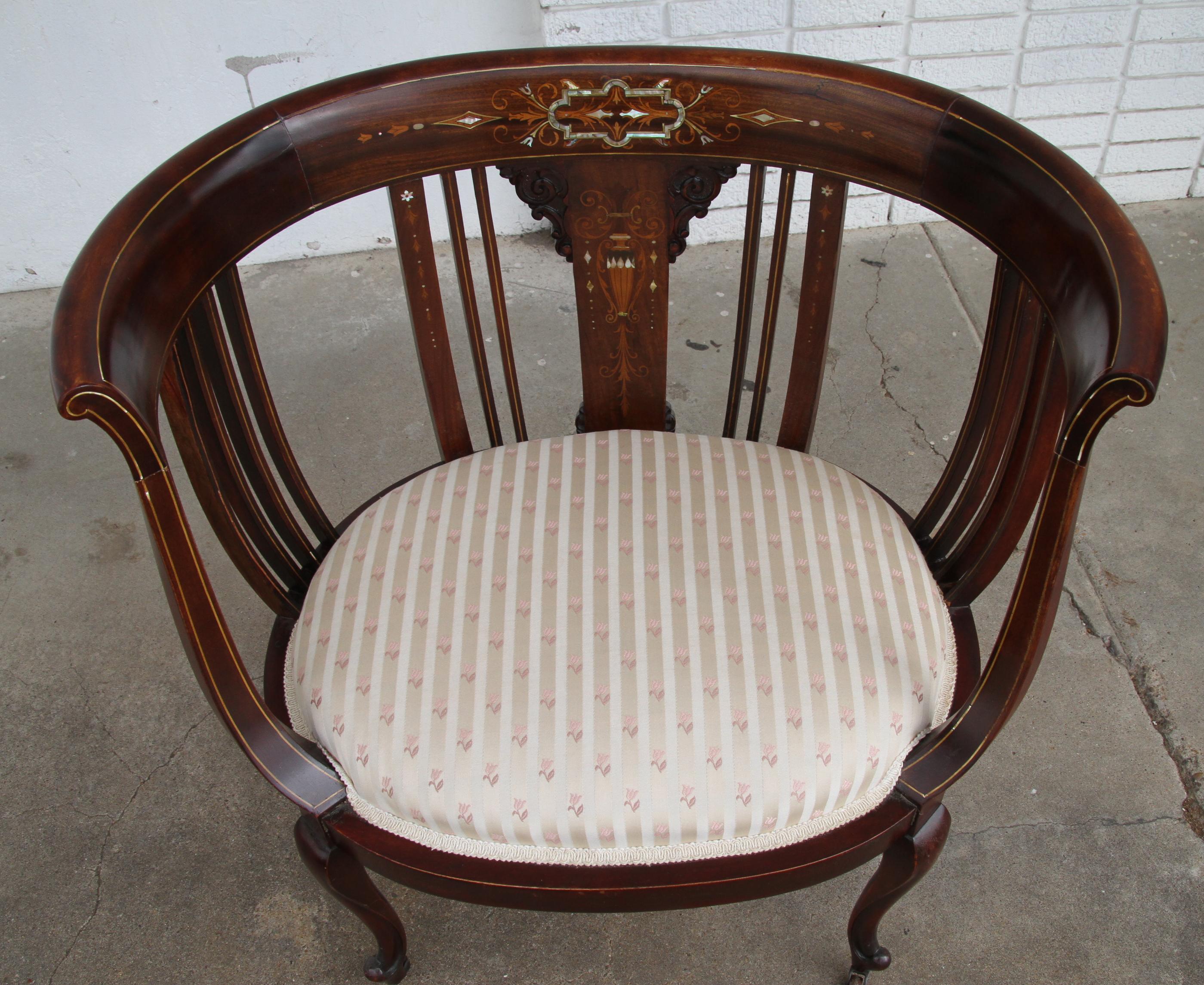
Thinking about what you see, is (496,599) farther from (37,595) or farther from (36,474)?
(36,474)

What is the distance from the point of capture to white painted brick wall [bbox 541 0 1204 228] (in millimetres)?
1803

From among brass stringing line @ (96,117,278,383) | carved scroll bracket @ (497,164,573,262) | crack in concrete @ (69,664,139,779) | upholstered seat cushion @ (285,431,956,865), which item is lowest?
crack in concrete @ (69,664,139,779)

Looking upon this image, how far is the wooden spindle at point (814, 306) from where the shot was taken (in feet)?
2.98

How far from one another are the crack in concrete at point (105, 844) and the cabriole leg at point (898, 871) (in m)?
0.86

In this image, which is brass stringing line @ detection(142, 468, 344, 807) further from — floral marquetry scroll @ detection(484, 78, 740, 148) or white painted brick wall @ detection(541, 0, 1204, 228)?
white painted brick wall @ detection(541, 0, 1204, 228)

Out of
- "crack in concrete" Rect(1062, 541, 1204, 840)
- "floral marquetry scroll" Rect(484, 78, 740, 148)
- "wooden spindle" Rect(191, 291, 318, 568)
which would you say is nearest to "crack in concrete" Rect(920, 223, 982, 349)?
"crack in concrete" Rect(1062, 541, 1204, 840)

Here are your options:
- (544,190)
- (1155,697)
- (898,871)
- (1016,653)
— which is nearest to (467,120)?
(544,190)

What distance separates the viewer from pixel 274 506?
3.20 feet

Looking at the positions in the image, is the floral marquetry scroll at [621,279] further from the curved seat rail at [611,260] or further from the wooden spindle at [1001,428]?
the wooden spindle at [1001,428]

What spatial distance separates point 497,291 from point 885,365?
3.42 feet

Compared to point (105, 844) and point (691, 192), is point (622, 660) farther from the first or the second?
point (105, 844)

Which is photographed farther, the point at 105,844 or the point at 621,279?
the point at 105,844

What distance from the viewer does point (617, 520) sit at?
0.93 m

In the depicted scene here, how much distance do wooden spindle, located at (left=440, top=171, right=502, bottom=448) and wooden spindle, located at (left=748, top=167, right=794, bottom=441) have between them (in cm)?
27
